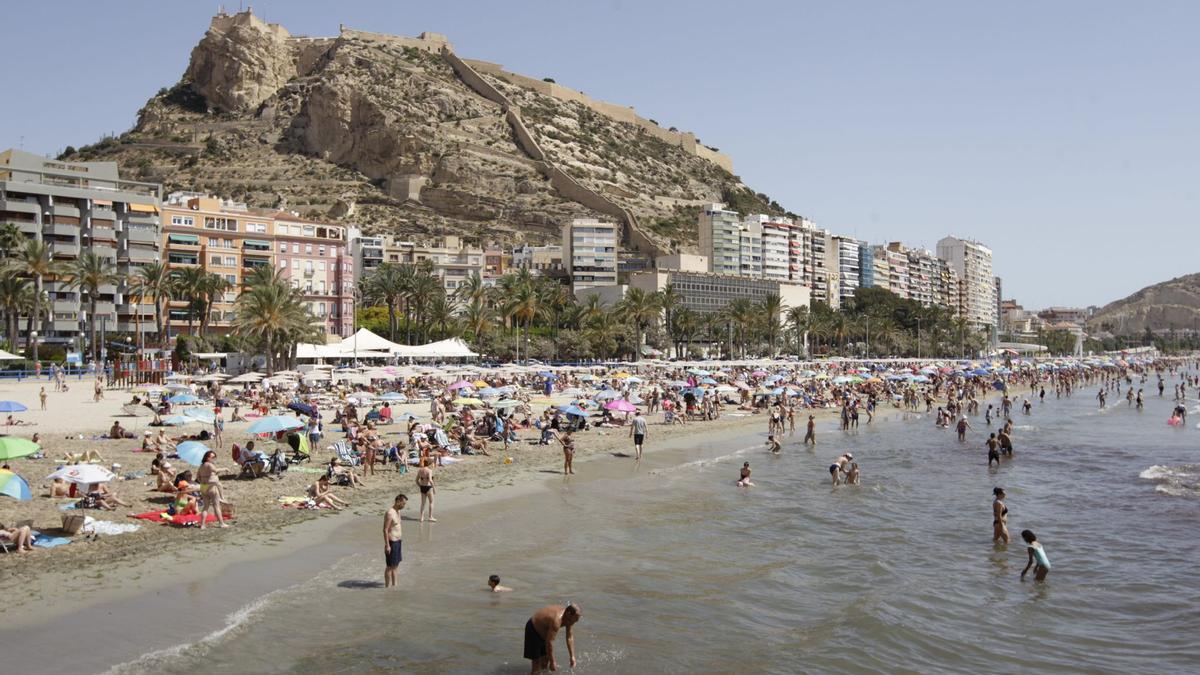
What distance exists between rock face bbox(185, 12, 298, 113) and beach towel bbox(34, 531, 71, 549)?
153m

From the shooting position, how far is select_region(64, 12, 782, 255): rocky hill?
417ft

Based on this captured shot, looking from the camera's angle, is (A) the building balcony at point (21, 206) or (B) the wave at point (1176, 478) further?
(A) the building balcony at point (21, 206)

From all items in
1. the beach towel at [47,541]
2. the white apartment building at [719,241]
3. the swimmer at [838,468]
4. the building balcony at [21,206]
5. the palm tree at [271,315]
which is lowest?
the swimmer at [838,468]

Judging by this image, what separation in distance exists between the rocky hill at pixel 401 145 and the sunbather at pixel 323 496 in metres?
101

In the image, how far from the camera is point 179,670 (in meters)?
9.23

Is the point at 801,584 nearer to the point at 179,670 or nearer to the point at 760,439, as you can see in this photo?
the point at 179,670

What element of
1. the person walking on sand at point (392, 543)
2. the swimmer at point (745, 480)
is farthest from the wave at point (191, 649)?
the swimmer at point (745, 480)

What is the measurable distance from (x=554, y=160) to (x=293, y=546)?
12728cm

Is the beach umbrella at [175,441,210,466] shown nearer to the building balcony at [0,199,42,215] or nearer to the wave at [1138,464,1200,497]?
the wave at [1138,464,1200,497]

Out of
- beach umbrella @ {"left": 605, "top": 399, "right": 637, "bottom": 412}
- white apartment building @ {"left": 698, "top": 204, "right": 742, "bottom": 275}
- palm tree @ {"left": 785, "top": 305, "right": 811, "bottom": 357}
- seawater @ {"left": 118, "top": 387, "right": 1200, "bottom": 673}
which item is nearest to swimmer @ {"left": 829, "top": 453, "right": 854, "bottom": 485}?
seawater @ {"left": 118, "top": 387, "right": 1200, "bottom": 673}

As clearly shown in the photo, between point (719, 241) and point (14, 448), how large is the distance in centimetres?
11829

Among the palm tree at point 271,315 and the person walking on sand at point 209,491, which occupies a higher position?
the palm tree at point 271,315

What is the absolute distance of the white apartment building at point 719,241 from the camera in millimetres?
128750

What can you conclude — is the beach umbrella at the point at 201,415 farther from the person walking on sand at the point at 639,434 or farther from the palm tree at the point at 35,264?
the palm tree at the point at 35,264
